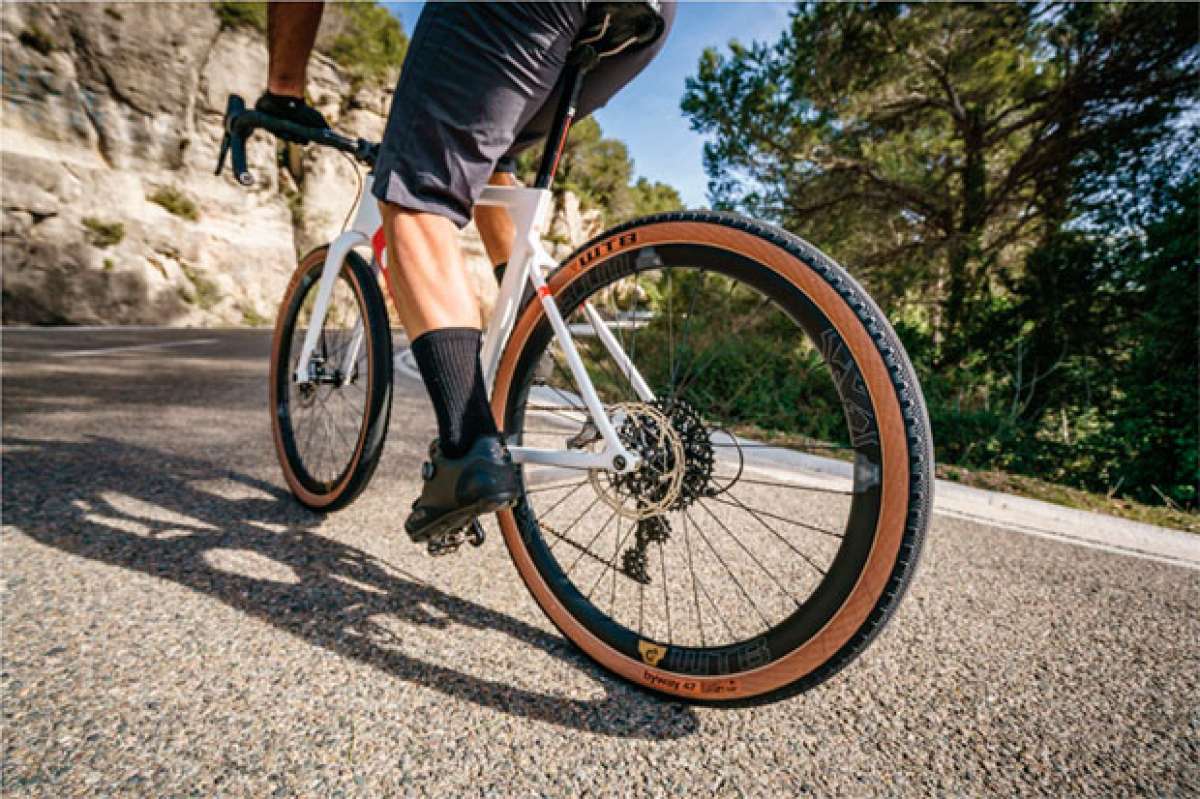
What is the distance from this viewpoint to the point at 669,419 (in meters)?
1.20

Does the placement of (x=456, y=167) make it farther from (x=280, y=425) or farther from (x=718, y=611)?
(x=280, y=425)

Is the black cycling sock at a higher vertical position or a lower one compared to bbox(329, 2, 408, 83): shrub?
lower

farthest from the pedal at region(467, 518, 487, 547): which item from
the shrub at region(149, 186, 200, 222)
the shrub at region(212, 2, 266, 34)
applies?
the shrub at region(212, 2, 266, 34)

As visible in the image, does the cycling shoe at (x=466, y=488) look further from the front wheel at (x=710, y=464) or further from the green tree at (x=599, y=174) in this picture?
the green tree at (x=599, y=174)

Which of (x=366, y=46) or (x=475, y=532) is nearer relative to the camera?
(x=475, y=532)

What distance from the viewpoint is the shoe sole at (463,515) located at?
114 cm

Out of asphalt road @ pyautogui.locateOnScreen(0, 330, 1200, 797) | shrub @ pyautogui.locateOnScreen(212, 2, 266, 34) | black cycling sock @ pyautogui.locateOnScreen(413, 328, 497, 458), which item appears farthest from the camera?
shrub @ pyautogui.locateOnScreen(212, 2, 266, 34)

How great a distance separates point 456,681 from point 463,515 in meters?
0.33

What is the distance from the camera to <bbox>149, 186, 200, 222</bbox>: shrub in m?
16.0

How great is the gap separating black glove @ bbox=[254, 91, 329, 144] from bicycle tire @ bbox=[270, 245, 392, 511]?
389mm

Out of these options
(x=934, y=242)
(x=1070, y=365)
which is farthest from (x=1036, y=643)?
(x=934, y=242)

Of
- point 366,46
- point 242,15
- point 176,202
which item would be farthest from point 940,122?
point 366,46

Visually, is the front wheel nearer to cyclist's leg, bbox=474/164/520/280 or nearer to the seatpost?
the seatpost

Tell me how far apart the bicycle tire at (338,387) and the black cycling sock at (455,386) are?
485 mm
